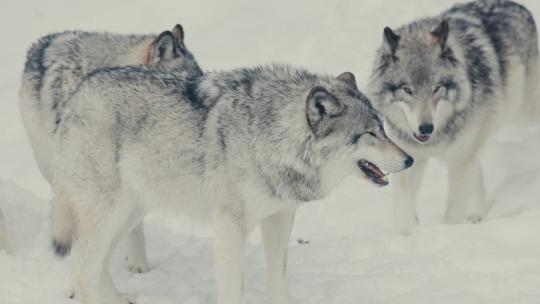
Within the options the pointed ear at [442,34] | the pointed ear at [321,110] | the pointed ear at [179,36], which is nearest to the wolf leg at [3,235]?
the pointed ear at [179,36]

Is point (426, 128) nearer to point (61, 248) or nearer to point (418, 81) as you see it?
point (418, 81)

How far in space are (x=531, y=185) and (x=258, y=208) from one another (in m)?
3.48

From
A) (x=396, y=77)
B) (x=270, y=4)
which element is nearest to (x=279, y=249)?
(x=396, y=77)

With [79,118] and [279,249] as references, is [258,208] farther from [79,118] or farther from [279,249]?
[79,118]

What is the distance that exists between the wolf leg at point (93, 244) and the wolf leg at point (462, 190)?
299 centimetres

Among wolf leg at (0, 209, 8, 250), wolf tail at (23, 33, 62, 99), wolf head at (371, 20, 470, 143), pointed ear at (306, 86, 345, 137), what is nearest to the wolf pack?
pointed ear at (306, 86, 345, 137)

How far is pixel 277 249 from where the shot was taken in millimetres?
5152

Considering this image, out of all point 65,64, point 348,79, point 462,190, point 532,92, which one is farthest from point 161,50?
point 532,92

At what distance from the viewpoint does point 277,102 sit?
4.81 metres

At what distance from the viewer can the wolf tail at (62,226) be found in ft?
16.7

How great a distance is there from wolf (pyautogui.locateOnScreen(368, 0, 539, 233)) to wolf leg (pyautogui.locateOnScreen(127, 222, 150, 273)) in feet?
5.94

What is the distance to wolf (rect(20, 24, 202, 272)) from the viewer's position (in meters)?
6.31

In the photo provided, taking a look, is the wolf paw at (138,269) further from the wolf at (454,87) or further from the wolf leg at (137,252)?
the wolf at (454,87)

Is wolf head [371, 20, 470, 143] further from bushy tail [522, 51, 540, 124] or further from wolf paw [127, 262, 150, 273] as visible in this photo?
wolf paw [127, 262, 150, 273]
